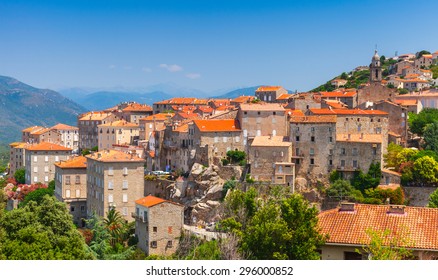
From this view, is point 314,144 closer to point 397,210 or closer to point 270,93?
point 397,210

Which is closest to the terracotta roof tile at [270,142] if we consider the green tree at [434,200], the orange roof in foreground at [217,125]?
the orange roof in foreground at [217,125]

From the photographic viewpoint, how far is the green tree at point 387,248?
49.9 ft

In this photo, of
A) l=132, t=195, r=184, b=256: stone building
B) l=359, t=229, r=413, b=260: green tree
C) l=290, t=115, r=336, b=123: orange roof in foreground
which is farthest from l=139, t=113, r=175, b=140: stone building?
l=359, t=229, r=413, b=260: green tree

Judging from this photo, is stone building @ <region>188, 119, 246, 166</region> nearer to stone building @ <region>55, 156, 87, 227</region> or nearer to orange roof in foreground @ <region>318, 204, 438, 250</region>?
stone building @ <region>55, 156, 87, 227</region>

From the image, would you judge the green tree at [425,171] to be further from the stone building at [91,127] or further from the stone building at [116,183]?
the stone building at [91,127]

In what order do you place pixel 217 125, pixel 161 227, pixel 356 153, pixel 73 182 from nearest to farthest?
pixel 161 227 < pixel 356 153 < pixel 217 125 < pixel 73 182

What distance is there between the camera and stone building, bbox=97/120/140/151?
224 feet

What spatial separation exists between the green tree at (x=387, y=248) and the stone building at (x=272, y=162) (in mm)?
23840

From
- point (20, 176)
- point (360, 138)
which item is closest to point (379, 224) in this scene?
point (360, 138)

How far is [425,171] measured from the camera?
4081cm

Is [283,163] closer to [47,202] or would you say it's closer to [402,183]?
[402,183]

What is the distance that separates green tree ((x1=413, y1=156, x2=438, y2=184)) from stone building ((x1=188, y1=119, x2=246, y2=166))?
12528mm

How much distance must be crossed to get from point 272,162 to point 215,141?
5.35 m

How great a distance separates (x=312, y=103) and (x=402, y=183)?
1656cm
